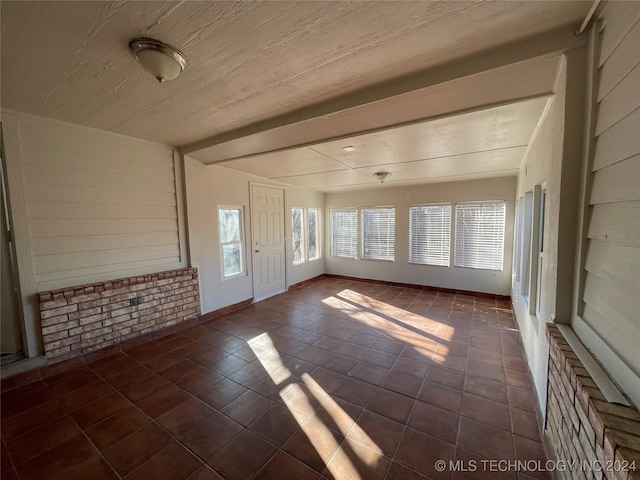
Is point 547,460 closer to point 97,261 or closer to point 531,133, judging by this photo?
point 531,133

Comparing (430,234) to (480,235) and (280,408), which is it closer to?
(480,235)

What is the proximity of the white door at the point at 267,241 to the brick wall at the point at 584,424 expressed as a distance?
13.7 ft

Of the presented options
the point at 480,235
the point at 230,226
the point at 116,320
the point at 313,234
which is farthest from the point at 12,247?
the point at 480,235

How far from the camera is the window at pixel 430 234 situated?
5.20 metres

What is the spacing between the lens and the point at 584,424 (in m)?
1.01

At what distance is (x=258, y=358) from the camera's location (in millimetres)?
2781

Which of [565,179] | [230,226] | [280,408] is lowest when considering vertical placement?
[280,408]

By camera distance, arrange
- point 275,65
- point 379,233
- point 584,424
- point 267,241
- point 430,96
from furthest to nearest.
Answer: point 379,233 → point 267,241 → point 430,96 → point 275,65 → point 584,424

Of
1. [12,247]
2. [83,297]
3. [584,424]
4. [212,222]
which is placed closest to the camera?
[584,424]

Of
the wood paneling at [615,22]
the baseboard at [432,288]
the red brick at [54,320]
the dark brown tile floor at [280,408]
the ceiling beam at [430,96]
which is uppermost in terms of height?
the ceiling beam at [430,96]

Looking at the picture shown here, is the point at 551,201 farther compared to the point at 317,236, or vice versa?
the point at 317,236

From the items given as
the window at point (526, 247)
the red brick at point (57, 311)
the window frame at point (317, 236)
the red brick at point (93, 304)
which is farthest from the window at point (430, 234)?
the red brick at point (57, 311)

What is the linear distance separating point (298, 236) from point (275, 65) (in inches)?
183

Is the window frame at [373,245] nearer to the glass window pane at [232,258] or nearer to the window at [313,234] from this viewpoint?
the window at [313,234]
